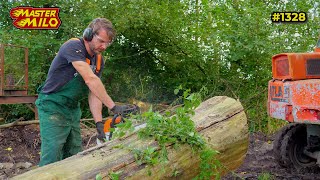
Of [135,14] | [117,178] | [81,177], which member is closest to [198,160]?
[117,178]

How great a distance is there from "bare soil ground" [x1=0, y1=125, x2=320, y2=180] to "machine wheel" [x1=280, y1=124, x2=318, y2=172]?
140mm

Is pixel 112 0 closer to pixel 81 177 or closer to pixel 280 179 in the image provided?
pixel 280 179

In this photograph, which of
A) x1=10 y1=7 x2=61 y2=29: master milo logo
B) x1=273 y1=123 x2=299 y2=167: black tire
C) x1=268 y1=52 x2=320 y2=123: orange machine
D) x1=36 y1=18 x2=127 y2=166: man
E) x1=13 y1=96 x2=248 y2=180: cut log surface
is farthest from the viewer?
x1=10 y1=7 x2=61 y2=29: master milo logo

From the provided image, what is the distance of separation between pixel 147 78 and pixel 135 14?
2100 mm

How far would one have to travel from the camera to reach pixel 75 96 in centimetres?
416

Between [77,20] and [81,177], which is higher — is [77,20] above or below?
above

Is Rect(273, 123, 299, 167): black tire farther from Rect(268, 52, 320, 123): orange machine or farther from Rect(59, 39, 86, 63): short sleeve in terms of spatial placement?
Rect(59, 39, 86, 63): short sleeve

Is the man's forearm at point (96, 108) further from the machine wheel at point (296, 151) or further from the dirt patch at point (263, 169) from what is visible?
the machine wheel at point (296, 151)

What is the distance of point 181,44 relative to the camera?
11.7 metres

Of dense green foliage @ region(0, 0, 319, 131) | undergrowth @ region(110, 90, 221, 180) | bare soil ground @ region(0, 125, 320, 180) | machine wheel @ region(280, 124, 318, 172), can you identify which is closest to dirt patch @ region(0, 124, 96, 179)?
bare soil ground @ region(0, 125, 320, 180)

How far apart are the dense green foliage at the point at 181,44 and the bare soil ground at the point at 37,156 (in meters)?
2.39

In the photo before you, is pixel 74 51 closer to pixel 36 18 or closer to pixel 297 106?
pixel 297 106

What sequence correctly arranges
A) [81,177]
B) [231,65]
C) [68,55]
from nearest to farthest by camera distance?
[81,177], [68,55], [231,65]

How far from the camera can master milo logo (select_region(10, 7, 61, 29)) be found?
39.7 ft
